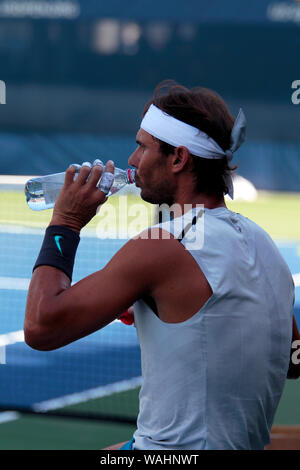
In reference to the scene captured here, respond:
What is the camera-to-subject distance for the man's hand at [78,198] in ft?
Result: 7.07

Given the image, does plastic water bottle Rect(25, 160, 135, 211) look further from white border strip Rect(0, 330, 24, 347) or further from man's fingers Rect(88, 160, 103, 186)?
white border strip Rect(0, 330, 24, 347)

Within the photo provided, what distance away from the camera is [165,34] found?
6.07 metres

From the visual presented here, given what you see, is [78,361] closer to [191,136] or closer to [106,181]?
[106,181]

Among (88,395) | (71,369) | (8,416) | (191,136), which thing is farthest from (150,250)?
(71,369)

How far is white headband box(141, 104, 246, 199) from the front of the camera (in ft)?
7.13

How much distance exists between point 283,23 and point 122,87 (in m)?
1.26

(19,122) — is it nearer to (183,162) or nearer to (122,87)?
(122,87)

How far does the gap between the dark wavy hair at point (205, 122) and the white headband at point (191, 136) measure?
0.04 feet

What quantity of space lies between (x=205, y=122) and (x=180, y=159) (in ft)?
0.39

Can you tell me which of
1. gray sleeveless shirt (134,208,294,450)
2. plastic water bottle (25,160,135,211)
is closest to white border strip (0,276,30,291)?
plastic water bottle (25,160,135,211)

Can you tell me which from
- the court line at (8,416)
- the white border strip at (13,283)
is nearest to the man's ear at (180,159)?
the court line at (8,416)

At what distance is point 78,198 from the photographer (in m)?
2.16
